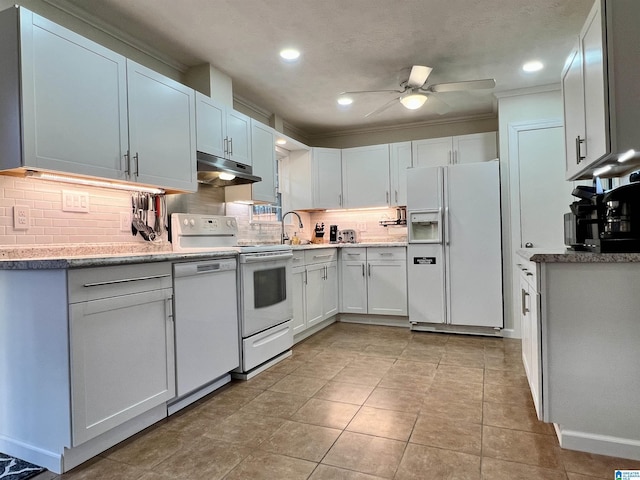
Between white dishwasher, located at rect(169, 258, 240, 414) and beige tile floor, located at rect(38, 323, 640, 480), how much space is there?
0.14m

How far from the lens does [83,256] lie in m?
1.96

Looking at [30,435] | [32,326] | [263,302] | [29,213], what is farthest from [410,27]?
[30,435]

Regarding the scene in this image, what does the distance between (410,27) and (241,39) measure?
1.25 meters

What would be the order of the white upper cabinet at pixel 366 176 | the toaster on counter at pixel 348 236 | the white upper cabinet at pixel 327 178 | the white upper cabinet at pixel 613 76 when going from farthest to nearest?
the toaster on counter at pixel 348 236 < the white upper cabinet at pixel 327 178 < the white upper cabinet at pixel 366 176 < the white upper cabinet at pixel 613 76

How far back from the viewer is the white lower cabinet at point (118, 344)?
1710 millimetres

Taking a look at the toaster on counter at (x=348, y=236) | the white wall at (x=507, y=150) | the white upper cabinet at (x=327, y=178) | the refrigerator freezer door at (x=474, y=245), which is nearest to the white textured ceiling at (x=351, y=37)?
the white wall at (x=507, y=150)

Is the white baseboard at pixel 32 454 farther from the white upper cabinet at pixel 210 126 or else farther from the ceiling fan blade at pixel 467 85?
the ceiling fan blade at pixel 467 85

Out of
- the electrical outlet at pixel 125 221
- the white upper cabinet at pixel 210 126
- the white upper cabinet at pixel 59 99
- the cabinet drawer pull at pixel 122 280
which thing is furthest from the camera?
the white upper cabinet at pixel 210 126

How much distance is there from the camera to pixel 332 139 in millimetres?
5648

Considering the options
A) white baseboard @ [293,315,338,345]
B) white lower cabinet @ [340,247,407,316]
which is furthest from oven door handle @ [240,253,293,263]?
white lower cabinet @ [340,247,407,316]

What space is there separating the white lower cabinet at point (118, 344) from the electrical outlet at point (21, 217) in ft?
2.53

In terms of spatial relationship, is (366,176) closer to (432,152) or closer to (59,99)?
(432,152)

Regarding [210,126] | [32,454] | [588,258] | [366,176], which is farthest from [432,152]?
[32,454]

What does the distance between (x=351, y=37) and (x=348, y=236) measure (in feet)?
9.03
